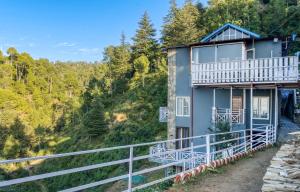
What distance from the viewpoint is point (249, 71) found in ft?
53.6

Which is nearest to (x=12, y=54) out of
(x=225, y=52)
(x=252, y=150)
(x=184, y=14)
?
(x=184, y=14)

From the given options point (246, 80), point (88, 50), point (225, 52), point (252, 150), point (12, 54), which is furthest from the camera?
point (88, 50)

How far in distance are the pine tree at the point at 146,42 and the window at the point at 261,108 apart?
2725cm

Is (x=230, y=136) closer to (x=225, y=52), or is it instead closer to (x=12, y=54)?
(x=225, y=52)

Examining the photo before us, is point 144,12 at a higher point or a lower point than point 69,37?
lower

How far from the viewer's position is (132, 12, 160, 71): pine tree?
4560cm

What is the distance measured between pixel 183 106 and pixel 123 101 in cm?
2219

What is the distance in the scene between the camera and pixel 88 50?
110188 millimetres

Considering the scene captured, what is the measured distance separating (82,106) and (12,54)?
36.3 meters

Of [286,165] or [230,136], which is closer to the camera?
[286,165]

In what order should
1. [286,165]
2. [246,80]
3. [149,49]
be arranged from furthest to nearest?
[149,49], [246,80], [286,165]

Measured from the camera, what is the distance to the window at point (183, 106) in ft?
66.0

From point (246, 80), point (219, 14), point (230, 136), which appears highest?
point (219, 14)

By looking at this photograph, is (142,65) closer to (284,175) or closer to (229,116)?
(229,116)
